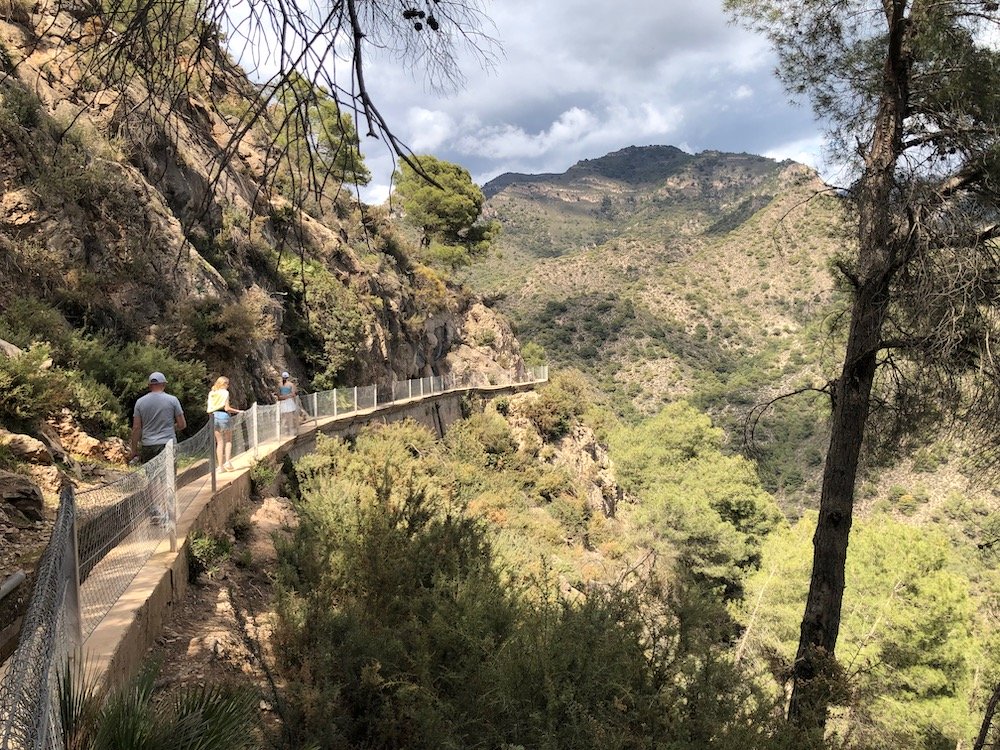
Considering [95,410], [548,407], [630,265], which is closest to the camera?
[95,410]

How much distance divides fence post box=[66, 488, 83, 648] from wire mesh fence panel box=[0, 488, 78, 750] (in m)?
0.02

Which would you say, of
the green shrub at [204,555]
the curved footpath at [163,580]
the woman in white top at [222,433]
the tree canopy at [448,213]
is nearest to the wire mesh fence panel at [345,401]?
the curved footpath at [163,580]

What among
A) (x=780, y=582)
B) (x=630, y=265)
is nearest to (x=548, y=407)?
(x=780, y=582)

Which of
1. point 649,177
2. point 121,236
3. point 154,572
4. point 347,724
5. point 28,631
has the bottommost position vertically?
point 347,724

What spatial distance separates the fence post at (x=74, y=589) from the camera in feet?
9.67

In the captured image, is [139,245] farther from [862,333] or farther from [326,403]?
[862,333]

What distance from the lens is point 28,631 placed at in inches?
77.8

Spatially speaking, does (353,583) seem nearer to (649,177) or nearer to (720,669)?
(720,669)

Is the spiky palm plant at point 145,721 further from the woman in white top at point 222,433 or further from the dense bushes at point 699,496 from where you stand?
the dense bushes at point 699,496

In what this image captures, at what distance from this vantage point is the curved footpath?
337cm

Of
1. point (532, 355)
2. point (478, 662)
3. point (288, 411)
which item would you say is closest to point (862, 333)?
point (478, 662)

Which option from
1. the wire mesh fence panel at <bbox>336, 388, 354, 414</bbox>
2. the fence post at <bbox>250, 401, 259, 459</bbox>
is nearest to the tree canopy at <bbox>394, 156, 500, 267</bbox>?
the wire mesh fence panel at <bbox>336, 388, 354, 414</bbox>

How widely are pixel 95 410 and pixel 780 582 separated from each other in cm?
1997

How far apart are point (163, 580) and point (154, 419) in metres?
2.80
